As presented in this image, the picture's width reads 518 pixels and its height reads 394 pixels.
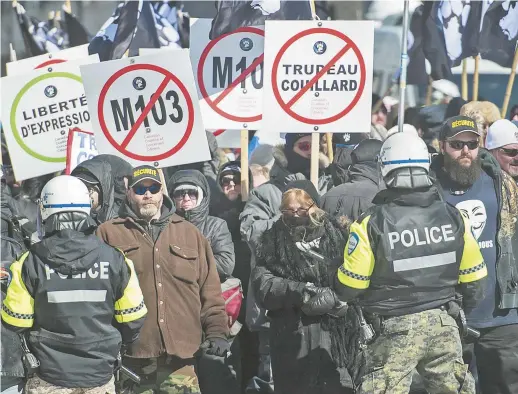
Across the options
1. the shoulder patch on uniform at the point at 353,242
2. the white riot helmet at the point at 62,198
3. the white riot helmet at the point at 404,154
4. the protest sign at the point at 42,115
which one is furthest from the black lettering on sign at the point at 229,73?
the white riot helmet at the point at 62,198

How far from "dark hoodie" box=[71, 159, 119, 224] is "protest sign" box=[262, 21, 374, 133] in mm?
1430

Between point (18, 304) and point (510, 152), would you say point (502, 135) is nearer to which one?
point (510, 152)

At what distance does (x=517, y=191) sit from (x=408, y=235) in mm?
1718

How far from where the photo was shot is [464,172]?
295 inches

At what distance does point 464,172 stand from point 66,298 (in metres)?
3.04

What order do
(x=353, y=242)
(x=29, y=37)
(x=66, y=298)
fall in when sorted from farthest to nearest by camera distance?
(x=29, y=37) → (x=353, y=242) → (x=66, y=298)

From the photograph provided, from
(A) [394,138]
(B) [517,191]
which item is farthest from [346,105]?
(A) [394,138]

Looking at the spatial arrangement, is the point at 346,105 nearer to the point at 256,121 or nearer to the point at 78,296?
the point at 256,121

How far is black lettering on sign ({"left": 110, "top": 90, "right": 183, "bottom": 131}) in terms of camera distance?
823cm

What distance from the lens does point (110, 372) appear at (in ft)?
20.2

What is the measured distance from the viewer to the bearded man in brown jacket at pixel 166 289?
6957 millimetres

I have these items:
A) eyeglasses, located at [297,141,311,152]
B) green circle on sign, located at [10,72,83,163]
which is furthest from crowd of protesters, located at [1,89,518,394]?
eyeglasses, located at [297,141,311,152]

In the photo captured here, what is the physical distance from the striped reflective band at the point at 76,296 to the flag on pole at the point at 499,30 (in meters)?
6.95

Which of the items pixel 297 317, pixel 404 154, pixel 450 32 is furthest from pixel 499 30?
pixel 404 154
